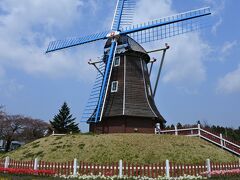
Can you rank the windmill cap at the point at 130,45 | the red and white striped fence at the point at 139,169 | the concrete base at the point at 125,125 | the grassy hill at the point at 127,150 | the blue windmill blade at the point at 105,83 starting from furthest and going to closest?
the windmill cap at the point at 130,45 < the blue windmill blade at the point at 105,83 < the concrete base at the point at 125,125 < the grassy hill at the point at 127,150 < the red and white striped fence at the point at 139,169

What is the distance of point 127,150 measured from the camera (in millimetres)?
17891

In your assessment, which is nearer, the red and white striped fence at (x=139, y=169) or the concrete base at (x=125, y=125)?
the red and white striped fence at (x=139, y=169)

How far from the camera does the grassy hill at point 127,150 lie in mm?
17125

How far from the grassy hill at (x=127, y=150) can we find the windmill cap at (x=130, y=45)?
971 centimetres

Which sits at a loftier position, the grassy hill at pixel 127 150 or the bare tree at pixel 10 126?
the bare tree at pixel 10 126

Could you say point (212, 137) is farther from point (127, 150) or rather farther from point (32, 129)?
point (32, 129)

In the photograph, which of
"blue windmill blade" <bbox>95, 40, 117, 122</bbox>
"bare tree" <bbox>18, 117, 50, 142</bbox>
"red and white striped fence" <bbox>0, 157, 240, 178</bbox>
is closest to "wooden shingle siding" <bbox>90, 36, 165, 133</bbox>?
"blue windmill blade" <bbox>95, 40, 117, 122</bbox>

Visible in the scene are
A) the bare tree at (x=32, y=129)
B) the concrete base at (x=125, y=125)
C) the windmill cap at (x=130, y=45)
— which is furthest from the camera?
the bare tree at (x=32, y=129)

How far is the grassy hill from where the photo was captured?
17125 mm

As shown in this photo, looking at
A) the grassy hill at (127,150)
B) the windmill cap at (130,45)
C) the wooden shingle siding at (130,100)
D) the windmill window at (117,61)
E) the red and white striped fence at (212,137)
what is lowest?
the grassy hill at (127,150)

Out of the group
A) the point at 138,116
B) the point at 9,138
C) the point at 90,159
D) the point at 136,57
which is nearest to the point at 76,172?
the point at 90,159

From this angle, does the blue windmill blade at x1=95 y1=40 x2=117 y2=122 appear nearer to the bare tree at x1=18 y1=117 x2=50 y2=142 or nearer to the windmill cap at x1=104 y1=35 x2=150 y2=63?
the windmill cap at x1=104 y1=35 x2=150 y2=63

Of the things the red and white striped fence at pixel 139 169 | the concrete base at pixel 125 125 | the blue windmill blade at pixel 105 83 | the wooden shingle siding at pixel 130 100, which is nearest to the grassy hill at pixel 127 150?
the red and white striped fence at pixel 139 169

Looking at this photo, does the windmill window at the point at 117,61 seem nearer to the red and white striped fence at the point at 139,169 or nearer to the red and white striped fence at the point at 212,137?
the red and white striped fence at the point at 212,137
